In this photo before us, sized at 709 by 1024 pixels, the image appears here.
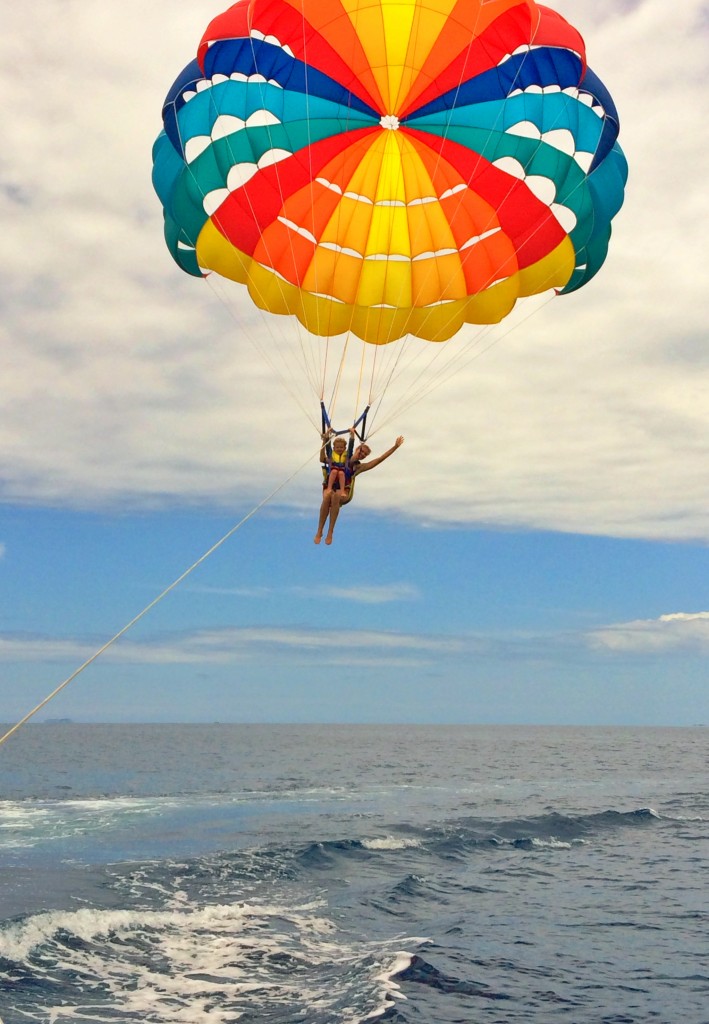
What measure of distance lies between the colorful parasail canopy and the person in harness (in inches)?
141

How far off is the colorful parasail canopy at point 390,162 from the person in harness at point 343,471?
3.57 metres

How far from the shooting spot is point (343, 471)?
40.6ft

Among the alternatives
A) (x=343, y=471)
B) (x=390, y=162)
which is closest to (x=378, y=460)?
(x=343, y=471)

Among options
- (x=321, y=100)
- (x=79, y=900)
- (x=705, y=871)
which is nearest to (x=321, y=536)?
(x=321, y=100)

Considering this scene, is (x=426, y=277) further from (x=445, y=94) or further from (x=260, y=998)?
(x=260, y=998)

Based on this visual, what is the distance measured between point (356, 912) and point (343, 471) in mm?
8923

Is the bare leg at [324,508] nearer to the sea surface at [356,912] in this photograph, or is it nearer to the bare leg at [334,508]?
the bare leg at [334,508]

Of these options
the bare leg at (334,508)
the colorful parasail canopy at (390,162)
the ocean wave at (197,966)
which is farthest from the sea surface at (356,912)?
the colorful parasail canopy at (390,162)

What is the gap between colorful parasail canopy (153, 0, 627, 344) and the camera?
13234 mm

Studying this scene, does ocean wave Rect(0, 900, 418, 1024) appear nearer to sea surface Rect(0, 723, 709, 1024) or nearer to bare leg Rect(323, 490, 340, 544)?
sea surface Rect(0, 723, 709, 1024)

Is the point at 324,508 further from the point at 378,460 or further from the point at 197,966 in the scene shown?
the point at 197,966

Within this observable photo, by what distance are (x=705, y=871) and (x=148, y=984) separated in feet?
45.1

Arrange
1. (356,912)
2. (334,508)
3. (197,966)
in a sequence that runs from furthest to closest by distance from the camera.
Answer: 1. (356,912)
2. (197,966)
3. (334,508)

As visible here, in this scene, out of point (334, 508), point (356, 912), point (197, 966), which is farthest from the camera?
point (356, 912)
